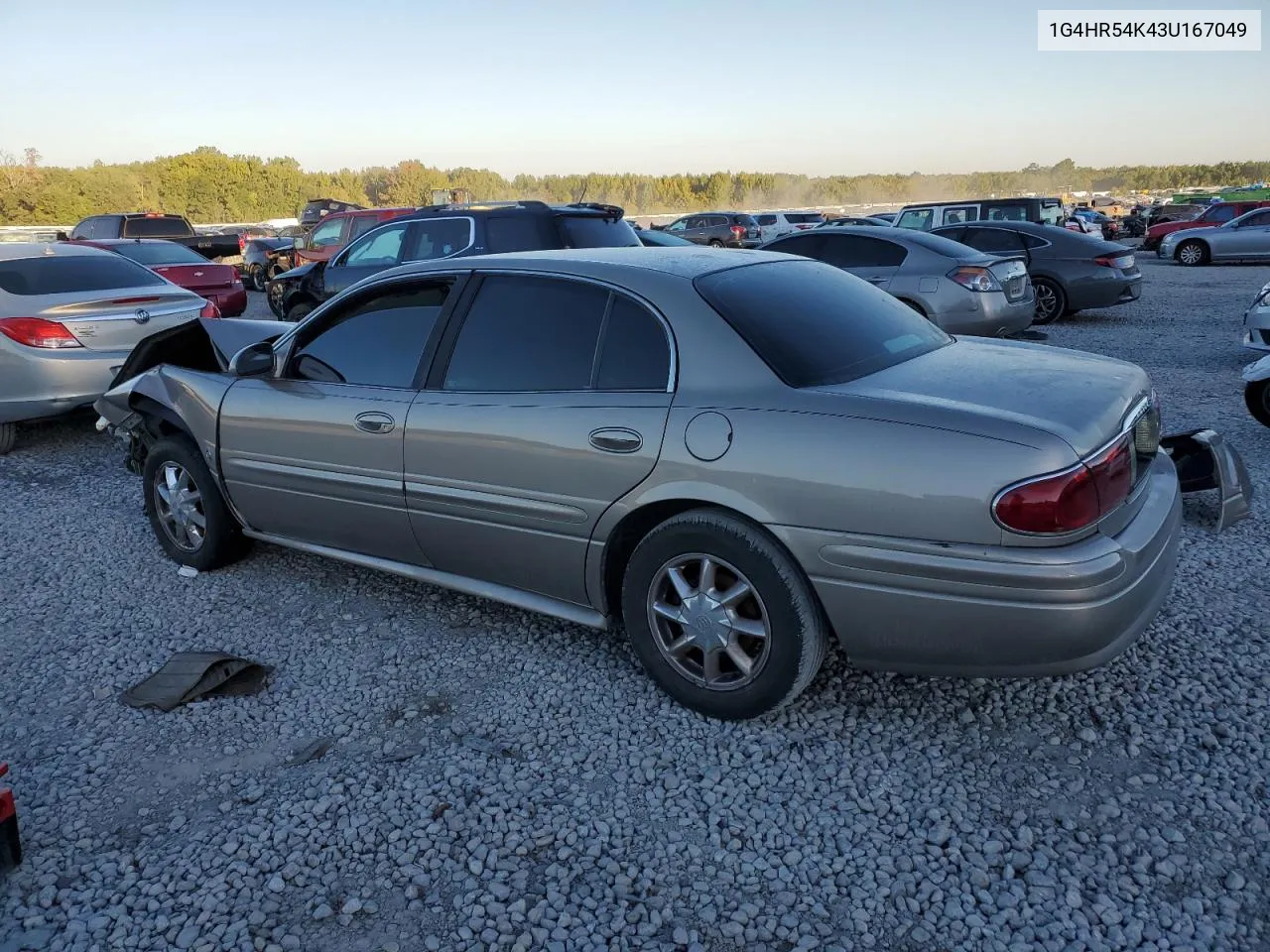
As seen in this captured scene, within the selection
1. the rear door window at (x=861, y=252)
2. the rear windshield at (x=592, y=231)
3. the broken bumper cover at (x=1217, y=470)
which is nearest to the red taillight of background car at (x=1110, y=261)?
the rear door window at (x=861, y=252)

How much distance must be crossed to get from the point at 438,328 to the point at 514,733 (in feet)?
5.46

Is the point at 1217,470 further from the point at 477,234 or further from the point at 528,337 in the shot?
the point at 477,234

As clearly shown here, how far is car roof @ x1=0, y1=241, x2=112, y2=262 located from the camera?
766 cm

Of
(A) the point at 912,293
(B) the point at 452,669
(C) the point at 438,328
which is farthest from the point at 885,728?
(A) the point at 912,293

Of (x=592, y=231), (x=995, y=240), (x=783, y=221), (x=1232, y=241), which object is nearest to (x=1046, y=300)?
(x=995, y=240)

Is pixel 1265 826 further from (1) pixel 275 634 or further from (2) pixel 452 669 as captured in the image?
(1) pixel 275 634

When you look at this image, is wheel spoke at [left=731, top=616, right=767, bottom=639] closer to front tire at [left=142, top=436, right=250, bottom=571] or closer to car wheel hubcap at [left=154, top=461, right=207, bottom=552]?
front tire at [left=142, top=436, right=250, bottom=571]

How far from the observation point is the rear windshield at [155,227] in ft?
64.6

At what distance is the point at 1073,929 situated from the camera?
7.48 ft

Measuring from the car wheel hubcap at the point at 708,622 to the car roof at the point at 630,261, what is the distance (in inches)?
42.2

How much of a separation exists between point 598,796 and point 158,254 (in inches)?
480

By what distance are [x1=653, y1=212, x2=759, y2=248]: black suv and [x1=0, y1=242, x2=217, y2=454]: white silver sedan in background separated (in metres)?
20.7

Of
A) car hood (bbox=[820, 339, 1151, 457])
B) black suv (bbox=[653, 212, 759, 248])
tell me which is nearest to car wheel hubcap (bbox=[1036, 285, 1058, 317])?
car hood (bbox=[820, 339, 1151, 457])

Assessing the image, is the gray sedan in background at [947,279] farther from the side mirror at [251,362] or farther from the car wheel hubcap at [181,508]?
the car wheel hubcap at [181,508]
